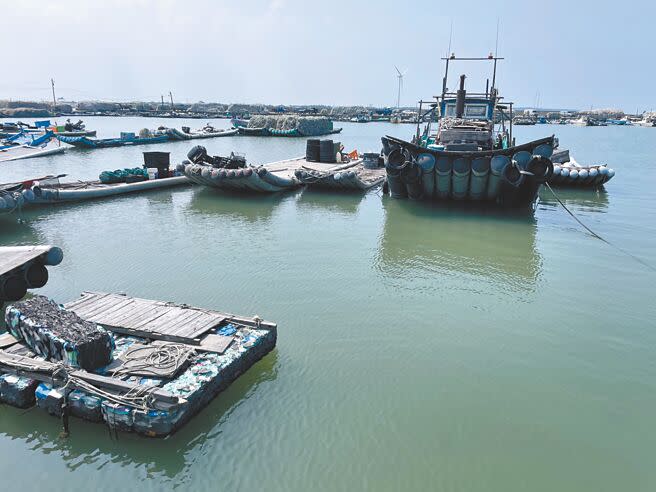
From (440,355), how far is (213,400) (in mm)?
3412

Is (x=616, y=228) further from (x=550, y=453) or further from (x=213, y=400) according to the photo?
Result: (x=213, y=400)

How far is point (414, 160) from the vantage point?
16.5 metres

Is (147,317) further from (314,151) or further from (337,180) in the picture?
(314,151)

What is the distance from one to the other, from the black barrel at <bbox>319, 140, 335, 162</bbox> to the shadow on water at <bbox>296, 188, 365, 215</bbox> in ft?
21.5

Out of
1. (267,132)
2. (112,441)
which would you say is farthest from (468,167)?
(267,132)

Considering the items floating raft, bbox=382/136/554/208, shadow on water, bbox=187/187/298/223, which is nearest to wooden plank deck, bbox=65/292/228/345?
shadow on water, bbox=187/187/298/223

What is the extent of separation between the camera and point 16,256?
8.26 m

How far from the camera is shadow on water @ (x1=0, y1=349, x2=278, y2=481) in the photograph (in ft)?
16.2

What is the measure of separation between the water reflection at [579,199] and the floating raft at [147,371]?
15603mm

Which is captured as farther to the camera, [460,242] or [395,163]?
[395,163]

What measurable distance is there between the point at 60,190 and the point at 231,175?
605 centimetres

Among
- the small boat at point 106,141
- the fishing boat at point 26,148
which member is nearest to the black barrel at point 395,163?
the fishing boat at point 26,148

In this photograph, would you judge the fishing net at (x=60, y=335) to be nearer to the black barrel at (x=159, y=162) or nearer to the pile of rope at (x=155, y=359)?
the pile of rope at (x=155, y=359)

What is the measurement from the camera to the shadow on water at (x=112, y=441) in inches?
195
